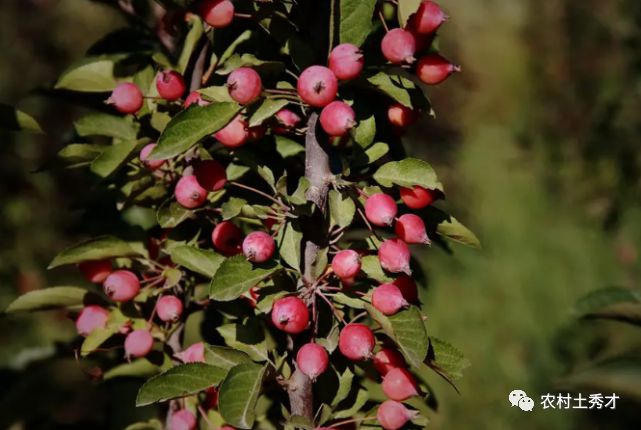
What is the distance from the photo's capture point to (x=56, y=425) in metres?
1.02

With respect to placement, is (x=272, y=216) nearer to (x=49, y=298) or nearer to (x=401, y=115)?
(x=401, y=115)

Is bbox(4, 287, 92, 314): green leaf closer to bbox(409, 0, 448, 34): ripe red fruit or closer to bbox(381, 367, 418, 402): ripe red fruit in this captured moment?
bbox(381, 367, 418, 402): ripe red fruit

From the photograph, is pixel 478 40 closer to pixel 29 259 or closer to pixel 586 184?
pixel 586 184

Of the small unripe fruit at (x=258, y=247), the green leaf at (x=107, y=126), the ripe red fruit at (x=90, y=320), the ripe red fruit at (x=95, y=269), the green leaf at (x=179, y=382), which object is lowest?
the ripe red fruit at (x=90, y=320)

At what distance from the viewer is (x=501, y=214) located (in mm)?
3830

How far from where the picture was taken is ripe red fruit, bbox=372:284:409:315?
634 mm

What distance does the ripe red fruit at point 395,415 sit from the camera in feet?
2.23

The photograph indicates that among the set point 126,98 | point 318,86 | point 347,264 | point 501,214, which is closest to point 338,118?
point 318,86

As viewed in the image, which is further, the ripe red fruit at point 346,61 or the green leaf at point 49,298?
the green leaf at point 49,298

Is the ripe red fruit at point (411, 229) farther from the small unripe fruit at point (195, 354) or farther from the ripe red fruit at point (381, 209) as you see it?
the small unripe fruit at point (195, 354)

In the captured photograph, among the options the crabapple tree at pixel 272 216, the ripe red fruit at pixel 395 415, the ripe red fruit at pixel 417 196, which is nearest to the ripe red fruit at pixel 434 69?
the crabapple tree at pixel 272 216

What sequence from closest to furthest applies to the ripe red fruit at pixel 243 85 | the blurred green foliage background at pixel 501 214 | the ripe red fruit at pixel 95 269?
1. the ripe red fruit at pixel 243 85
2. the ripe red fruit at pixel 95 269
3. the blurred green foliage background at pixel 501 214

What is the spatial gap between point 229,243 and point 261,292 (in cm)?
7

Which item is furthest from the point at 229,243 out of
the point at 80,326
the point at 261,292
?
the point at 80,326
